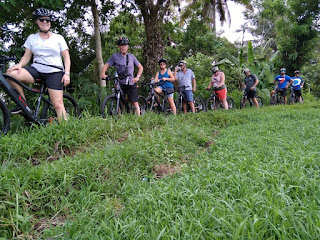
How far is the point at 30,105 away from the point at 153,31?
6.60 meters

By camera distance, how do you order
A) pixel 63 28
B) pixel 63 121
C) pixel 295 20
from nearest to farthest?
pixel 63 121
pixel 63 28
pixel 295 20

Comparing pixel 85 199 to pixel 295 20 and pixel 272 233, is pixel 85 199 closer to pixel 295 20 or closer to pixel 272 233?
pixel 272 233

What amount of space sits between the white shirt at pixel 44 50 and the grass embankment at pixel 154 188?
1.00 metres

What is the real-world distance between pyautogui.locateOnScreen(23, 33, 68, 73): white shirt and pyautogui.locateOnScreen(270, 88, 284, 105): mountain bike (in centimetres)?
1172

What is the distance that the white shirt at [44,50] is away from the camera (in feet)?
13.2

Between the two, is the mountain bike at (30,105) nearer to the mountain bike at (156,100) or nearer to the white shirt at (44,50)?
the white shirt at (44,50)

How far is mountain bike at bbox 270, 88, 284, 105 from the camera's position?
43.2 feet

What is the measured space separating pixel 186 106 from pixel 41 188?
673 cm

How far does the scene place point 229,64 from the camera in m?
14.1

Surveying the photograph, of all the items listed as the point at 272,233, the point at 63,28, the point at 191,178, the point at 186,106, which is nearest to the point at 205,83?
the point at 186,106

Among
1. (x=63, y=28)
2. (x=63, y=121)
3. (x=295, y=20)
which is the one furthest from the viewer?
(x=295, y=20)

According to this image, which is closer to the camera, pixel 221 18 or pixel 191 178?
pixel 191 178

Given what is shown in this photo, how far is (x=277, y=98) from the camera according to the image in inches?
531

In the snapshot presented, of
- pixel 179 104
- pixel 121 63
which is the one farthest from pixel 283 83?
pixel 121 63
